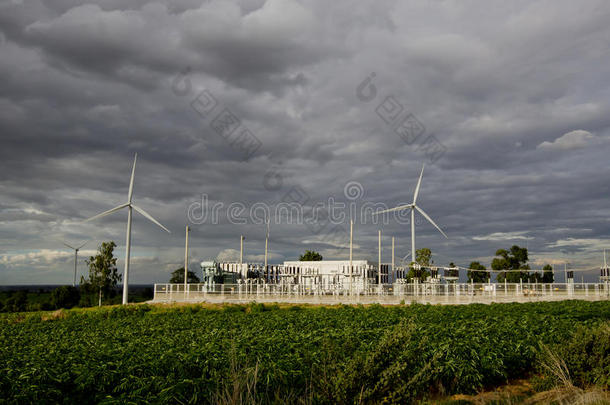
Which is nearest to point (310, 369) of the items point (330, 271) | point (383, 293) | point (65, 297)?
point (383, 293)

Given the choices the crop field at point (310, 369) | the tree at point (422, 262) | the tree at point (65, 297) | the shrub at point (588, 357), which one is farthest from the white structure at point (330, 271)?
the shrub at point (588, 357)

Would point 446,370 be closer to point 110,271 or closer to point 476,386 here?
point 476,386

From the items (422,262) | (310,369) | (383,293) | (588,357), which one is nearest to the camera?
(310,369)

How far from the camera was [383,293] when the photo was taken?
41844 millimetres

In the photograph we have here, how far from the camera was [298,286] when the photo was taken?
44.7 m

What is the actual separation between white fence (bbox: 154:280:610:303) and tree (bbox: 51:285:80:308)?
24.3 m

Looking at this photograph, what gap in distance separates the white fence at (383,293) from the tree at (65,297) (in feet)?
79.8

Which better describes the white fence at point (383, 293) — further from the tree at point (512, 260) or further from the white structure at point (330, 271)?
the tree at point (512, 260)

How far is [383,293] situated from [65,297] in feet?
147

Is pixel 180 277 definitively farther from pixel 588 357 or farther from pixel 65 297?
pixel 588 357

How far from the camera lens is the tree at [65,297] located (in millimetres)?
60812

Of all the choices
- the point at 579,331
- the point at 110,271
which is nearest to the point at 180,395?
the point at 579,331

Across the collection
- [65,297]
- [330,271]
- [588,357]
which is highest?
[330,271]

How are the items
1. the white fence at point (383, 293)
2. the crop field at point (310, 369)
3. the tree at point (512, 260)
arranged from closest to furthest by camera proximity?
the crop field at point (310, 369) < the white fence at point (383, 293) < the tree at point (512, 260)
